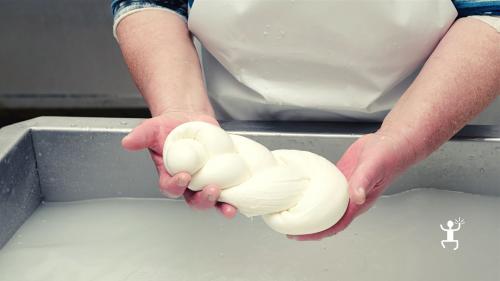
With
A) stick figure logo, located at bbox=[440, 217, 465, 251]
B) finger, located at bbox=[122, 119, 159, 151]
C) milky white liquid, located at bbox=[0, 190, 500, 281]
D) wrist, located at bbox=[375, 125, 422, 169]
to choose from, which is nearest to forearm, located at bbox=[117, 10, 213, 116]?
finger, located at bbox=[122, 119, 159, 151]

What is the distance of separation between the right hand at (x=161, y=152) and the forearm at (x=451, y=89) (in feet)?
1.07

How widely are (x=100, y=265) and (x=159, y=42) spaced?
1.52 ft

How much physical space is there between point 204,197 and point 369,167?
0.84 ft

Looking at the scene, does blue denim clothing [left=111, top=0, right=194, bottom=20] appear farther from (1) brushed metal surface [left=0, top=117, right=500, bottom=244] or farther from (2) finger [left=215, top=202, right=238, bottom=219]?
(2) finger [left=215, top=202, right=238, bottom=219]

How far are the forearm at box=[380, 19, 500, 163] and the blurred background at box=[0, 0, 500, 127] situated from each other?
4.18 ft

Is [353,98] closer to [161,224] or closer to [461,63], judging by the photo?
[461,63]

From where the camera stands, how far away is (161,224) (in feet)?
3.83

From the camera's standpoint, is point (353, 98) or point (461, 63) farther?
point (353, 98)

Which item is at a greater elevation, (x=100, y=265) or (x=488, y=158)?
(x=488, y=158)

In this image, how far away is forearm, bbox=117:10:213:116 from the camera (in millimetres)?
1109

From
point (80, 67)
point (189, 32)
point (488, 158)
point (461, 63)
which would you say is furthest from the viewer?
point (80, 67)

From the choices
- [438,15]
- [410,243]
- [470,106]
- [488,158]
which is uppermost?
[438,15]

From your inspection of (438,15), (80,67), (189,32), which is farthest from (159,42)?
(80,67)

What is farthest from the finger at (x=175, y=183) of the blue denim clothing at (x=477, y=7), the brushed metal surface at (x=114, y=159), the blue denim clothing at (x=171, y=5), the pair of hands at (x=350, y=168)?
the blue denim clothing at (x=477, y=7)
